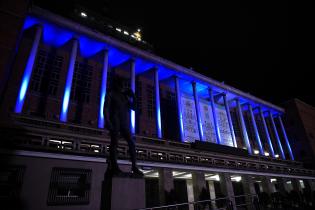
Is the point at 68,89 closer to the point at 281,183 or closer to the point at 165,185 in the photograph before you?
the point at 165,185

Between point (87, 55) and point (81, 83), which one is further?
point (87, 55)

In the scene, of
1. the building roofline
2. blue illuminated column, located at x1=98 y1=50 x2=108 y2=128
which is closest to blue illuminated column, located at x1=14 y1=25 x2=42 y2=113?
the building roofline

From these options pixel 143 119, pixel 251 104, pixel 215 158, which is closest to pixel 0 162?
pixel 143 119

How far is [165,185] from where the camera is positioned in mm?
17344

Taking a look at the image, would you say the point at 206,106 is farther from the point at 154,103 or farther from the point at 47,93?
the point at 47,93

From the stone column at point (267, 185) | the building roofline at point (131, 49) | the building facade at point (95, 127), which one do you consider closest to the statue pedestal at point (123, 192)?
the building facade at point (95, 127)

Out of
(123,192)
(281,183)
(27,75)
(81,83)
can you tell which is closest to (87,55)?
(81,83)

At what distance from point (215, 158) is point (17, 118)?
1822cm

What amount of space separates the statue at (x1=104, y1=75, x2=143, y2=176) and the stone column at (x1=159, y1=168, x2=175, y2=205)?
36.8 feet

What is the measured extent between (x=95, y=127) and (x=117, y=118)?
37.7 feet

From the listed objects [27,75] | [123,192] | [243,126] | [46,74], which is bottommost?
[123,192]

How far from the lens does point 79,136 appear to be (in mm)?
14859

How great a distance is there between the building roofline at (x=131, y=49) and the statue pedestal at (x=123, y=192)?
2009 cm

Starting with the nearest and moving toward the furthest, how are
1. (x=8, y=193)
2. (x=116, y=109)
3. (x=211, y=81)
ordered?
1. (x=116, y=109)
2. (x=8, y=193)
3. (x=211, y=81)
